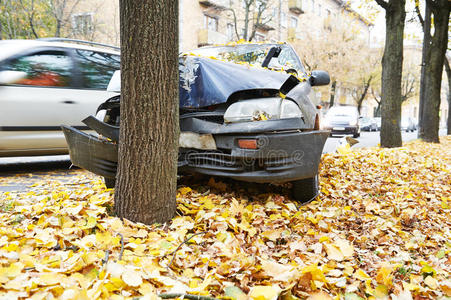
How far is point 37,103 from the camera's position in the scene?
5.00 metres

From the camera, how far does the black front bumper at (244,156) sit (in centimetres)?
297

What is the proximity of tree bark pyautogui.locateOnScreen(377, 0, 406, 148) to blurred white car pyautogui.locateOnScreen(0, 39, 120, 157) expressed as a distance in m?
6.88

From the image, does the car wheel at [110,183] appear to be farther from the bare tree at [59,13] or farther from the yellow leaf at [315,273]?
the bare tree at [59,13]

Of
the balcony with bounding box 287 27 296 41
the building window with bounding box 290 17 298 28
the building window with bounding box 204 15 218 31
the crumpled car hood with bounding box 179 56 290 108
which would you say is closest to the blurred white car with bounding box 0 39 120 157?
the crumpled car hood with bounding box 179 56 290 108

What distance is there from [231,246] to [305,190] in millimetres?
1366

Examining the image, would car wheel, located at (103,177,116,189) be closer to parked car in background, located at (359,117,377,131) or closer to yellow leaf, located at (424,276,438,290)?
yellow leaf, located at (424,276,438,290)

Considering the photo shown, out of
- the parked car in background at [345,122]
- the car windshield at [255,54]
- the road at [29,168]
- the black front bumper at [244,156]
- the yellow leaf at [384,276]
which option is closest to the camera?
the yellow leaf at [384,276]

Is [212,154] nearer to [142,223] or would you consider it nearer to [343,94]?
[142,223]

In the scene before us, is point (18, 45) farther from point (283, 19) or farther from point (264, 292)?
point (283, 19)

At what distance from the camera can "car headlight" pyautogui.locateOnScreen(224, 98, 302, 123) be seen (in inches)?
121

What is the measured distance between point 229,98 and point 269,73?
0.52 meters

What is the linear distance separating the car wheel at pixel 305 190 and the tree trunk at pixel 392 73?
6.36 meters

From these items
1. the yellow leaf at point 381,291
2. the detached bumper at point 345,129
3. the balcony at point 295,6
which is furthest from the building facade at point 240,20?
the yellow leaf at point 381,291

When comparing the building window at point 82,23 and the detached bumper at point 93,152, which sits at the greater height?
the building window at point 82,23
